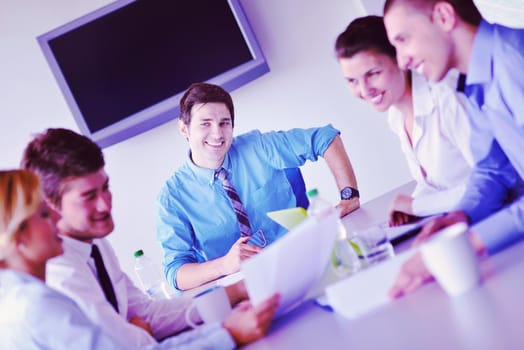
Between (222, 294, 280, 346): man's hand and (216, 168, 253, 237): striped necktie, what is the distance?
1351mm

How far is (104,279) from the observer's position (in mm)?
1546

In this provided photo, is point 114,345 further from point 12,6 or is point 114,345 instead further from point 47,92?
point 12,6

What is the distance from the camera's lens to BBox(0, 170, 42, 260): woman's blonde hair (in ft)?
3.60

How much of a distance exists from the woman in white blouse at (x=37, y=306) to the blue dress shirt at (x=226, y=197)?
119 centimetres

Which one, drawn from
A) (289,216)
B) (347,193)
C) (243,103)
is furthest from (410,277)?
(243,103)

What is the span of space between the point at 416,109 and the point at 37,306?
1.17m

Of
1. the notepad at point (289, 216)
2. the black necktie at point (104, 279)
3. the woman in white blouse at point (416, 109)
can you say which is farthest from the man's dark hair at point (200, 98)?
the notepad at point (289, 216)

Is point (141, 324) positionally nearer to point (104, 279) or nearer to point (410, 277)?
point (104, 279)

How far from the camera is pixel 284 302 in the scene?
1.16 metres

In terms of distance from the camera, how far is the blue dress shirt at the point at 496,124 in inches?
49.0

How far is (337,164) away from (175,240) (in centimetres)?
81

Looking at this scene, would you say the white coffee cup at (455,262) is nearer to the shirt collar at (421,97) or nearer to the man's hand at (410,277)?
the man's hand at (410,277)

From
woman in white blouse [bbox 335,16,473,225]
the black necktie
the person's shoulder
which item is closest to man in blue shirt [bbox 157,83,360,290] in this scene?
woman in white blouse [bbox 335,16,473,225]

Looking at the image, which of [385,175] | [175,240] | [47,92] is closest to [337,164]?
Answer: [175,240]
